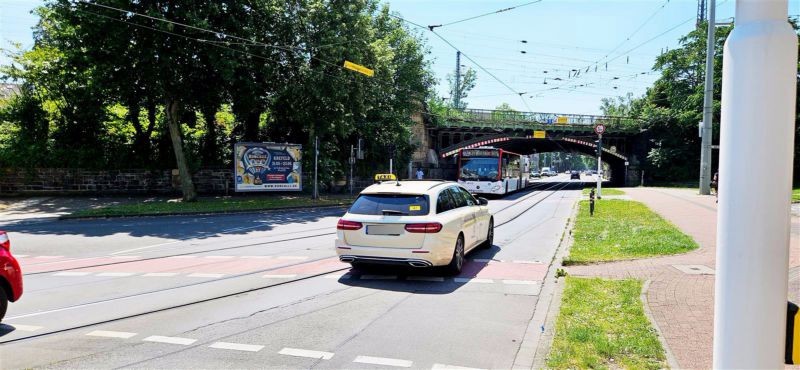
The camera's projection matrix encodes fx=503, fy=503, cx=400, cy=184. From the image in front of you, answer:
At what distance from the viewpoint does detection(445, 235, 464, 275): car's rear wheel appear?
8418mm

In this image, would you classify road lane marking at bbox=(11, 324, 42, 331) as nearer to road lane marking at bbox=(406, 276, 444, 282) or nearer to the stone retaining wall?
road lane marking at bbox=(406, 276, 444, 282)

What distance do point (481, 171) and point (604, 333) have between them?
89.2 ft

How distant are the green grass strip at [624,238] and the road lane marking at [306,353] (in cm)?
564

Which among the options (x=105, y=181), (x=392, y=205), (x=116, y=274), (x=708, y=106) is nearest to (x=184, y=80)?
(x=105, y=181)

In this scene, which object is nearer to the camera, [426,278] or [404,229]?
[404,229]

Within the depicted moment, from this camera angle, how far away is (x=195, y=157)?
30266 millimetres

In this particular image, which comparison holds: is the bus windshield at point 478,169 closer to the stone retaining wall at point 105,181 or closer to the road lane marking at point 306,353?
the stone retaining wall at point 105,181

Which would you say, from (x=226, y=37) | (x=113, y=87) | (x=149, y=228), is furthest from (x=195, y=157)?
(x=149, y=228)

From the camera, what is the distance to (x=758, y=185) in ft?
6.02

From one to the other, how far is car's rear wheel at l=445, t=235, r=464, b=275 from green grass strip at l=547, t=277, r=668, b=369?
2.07 meters

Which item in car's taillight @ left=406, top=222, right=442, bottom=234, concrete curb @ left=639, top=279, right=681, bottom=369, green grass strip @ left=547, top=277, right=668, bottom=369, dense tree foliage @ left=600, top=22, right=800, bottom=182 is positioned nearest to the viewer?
concrete curb @ left=639, top=279, right=681, bottom=369

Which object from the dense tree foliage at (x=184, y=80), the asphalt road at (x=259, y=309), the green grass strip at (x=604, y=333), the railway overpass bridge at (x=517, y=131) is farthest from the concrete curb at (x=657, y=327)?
the railway overpass bridge at (x=517, y=131)

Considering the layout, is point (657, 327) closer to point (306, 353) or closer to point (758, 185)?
point (306, 353)

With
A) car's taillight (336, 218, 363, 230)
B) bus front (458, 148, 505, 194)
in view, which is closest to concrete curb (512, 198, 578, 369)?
car's taillight (336, 218, 363, 230)
